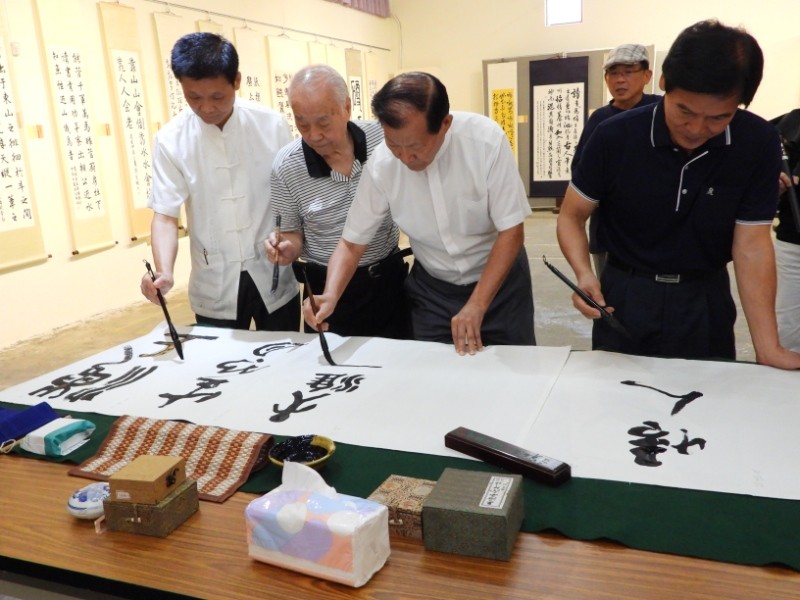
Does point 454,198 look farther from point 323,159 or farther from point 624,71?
point 624,71

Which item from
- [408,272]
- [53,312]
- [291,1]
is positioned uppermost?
[291,1]

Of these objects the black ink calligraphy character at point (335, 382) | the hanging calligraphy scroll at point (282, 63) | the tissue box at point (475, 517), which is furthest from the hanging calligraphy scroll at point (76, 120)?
the tissue box at point (475, 517)

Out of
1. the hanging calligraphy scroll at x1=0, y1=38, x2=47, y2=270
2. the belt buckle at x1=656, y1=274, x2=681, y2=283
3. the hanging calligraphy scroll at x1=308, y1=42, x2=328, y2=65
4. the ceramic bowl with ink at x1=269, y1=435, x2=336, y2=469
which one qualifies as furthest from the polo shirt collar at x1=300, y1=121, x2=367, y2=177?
the hanging calligraphy scroll at x1=308, y1=42, x2=328, y2=65

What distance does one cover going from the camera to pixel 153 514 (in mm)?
1011

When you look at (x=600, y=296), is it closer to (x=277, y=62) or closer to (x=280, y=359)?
(x=280, y=359)

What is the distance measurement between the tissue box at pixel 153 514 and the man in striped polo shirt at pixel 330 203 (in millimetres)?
1038

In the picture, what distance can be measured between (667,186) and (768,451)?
0.67 m

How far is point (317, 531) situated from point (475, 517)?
203 mm

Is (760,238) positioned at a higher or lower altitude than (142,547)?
higher

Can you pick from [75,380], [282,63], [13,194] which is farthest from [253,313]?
[282,63]

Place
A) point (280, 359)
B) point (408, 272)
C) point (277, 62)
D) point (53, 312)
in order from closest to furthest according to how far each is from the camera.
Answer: point (280, 359)
point (408, 272)
point (53, 312)
point (277, 62)

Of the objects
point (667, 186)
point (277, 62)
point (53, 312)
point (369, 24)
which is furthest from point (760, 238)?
point (369, 24)

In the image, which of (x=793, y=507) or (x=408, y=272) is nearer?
(x=793, y=507)

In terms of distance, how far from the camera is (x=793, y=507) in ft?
3.17
